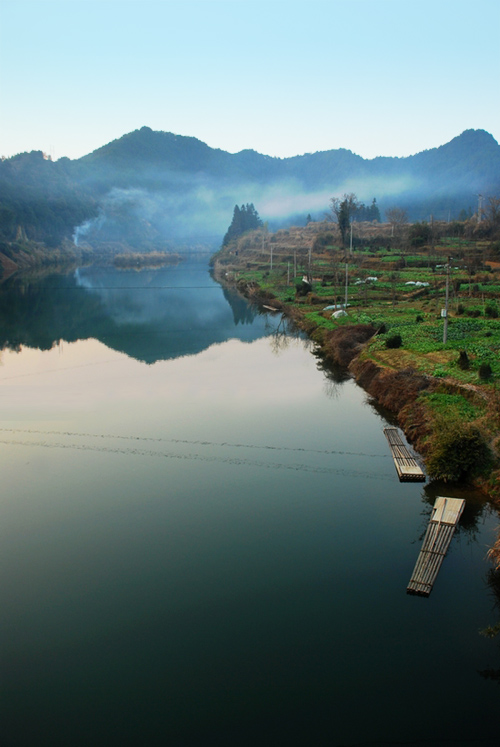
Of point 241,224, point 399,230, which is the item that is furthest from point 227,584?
point 241,224

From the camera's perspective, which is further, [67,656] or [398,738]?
[67,656]

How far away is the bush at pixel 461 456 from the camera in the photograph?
19.4 meters

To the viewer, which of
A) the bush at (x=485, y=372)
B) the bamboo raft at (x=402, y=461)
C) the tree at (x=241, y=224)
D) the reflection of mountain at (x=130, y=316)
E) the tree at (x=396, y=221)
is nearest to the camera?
the bamboo raft at (x=402, y=461)

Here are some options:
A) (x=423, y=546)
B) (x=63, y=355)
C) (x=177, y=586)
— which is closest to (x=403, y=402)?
(x=423, y=546)

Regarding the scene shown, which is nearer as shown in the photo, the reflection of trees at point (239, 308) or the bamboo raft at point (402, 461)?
the bamboo raft at point (402, 461)

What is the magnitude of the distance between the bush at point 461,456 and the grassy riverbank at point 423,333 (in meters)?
0.03

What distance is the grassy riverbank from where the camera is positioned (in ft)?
65.9

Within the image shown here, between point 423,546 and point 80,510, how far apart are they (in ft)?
31.4

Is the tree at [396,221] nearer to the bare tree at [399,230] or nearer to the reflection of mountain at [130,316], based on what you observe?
the bare tree at [399,230]

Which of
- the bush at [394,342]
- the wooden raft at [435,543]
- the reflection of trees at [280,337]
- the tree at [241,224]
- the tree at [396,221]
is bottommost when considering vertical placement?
the tree at [241,224]

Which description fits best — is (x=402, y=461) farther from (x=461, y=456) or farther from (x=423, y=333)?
(x=423, y=333)

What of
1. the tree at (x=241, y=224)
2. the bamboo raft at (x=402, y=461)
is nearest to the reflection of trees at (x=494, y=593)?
the bamboo raft at (x=402, y=461)

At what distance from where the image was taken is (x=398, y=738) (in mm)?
10812

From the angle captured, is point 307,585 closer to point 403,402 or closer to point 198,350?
point 403,402
